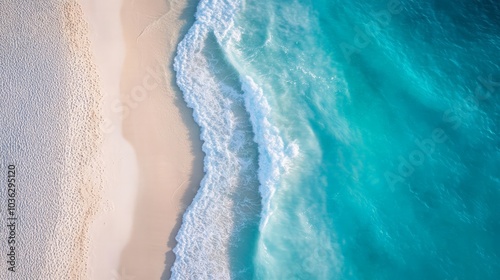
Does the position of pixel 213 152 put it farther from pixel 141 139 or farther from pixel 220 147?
pixel 141 139

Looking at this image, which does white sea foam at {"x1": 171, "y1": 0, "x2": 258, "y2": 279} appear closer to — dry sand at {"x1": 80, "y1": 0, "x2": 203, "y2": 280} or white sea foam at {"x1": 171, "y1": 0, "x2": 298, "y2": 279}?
white sea foam at {"x1": 171, "y1": 0, "x2": 298, "y2": 279}

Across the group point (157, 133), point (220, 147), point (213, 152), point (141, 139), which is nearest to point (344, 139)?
point (220, 147)

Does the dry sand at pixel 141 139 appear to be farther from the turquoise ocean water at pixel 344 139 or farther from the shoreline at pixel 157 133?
the turquoise ocean water at pixel 344 139

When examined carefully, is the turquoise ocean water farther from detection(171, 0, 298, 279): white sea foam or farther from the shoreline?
the shoreline

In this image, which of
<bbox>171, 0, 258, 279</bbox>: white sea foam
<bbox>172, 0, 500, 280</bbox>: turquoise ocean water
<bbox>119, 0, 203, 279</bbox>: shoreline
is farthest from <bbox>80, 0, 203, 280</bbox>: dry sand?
<bbox>172, 0, 500, 280</bbox>: turquoise ocean water

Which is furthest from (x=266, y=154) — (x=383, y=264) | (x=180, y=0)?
(x=180, y=0)

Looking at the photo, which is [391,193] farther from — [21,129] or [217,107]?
[21,129]
